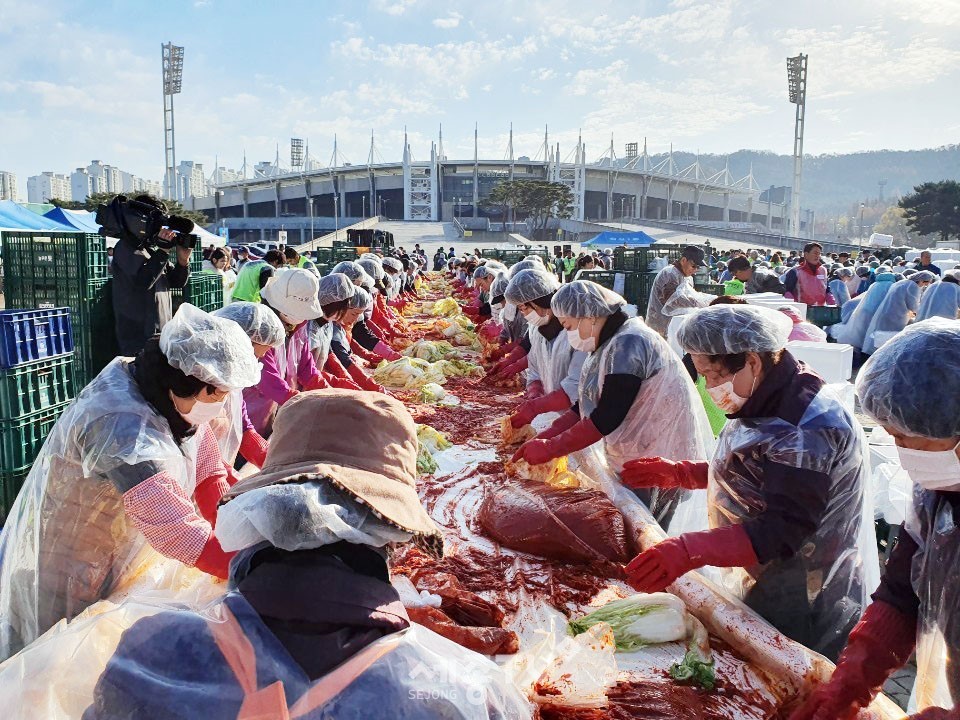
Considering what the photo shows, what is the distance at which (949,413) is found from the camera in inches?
62.7

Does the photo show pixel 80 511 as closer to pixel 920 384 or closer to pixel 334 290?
pixel 920 384

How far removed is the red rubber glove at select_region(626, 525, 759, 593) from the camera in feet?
7.36

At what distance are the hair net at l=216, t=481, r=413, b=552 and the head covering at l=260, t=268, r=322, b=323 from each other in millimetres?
3341

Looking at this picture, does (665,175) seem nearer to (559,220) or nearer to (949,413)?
(559,220)

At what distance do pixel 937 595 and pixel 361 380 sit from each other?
190 inches

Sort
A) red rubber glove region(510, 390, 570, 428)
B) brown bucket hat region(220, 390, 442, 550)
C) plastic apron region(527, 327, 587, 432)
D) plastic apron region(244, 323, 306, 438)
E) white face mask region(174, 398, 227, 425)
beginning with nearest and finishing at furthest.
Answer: brown bucket hat region(220, 390, 442, 550) → white face mask region(174, 398, 227, 425) → plastic apron region(244, 323, 306, 438) → red rubber glove region(510, 390, 570, 428) → plastic apron region(527, 327, 587, 432)

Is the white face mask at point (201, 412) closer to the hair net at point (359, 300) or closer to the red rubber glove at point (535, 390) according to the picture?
the red rubber glove at point (535, 390)

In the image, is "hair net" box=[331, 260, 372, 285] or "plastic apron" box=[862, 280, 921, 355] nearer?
"hair net" box=[331, 260, 372, 285]

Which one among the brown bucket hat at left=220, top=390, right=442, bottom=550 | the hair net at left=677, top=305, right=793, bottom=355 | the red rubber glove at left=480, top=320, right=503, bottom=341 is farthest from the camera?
the red rubber glove at left=480, top=320, right=503, bottom=341

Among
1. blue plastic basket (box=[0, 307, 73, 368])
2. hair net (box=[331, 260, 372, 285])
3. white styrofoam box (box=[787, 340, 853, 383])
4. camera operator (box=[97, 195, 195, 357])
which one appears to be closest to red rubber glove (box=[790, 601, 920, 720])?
blue plastic basket (box=[0, 307, 73, 368])

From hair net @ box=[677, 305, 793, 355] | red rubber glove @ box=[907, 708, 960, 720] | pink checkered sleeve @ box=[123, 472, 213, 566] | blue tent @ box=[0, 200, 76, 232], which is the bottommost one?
red rubber glove @ box=[907, 708, 960, 720]

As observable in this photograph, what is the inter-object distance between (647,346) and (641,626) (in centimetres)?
163

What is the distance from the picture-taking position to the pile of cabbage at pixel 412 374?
6.73 metres

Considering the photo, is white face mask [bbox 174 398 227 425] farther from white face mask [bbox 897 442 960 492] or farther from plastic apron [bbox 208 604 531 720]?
white face mask [bbox 897 442 960 492]
